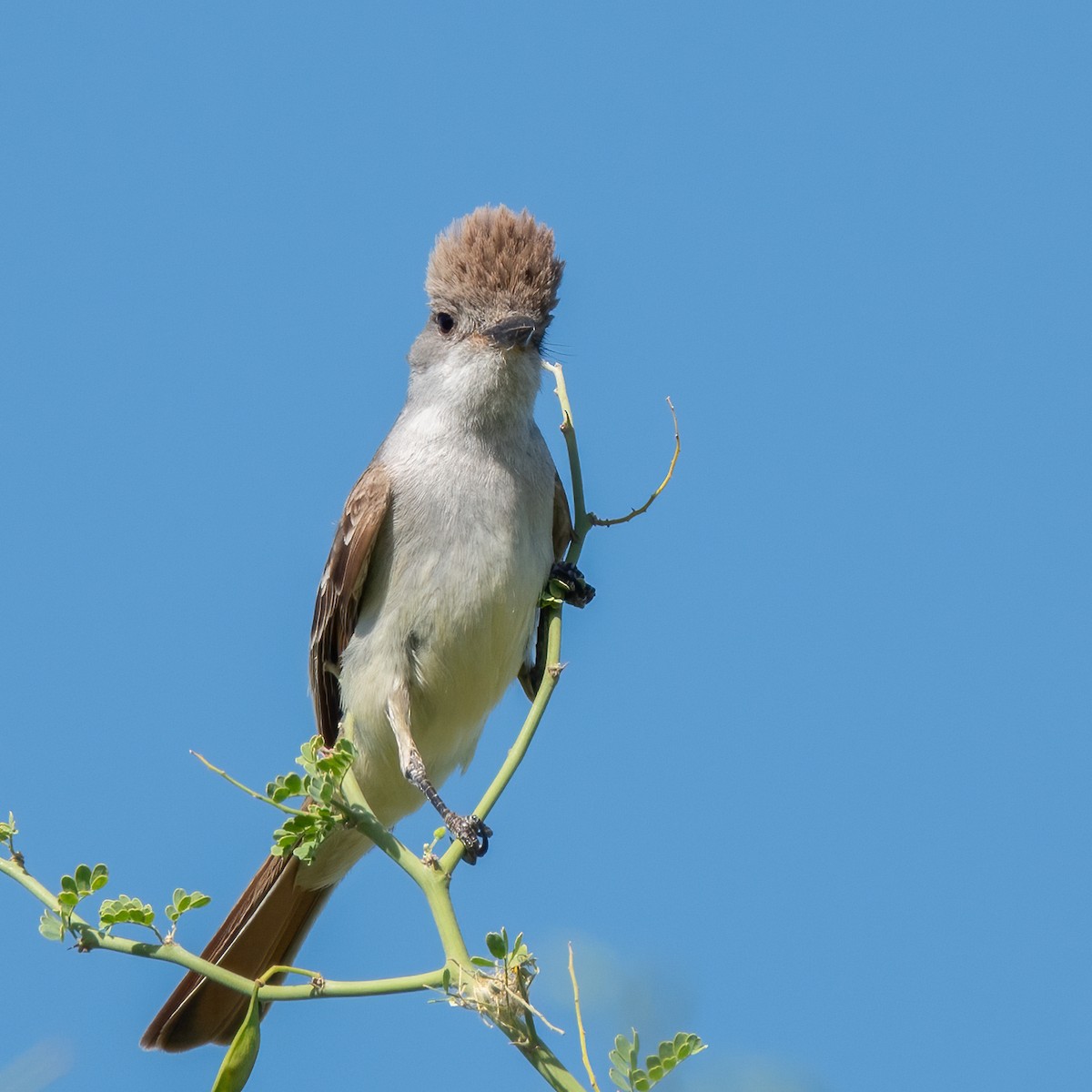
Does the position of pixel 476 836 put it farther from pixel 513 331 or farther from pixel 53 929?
pixel 513 331

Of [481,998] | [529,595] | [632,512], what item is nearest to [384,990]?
[481,998]

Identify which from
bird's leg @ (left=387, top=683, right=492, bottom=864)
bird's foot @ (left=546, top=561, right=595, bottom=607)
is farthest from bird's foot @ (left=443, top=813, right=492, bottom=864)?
bird's foot @ (left=546, top=561, right=595, bottom=607)

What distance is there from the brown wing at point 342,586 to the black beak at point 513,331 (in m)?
0.78

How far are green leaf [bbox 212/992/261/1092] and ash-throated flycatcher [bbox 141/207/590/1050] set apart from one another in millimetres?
2239

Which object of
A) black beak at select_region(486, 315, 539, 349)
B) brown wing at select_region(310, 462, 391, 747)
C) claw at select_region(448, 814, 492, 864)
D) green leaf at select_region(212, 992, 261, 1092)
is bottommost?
green leaf at select_region(212, 992, 261, 1092)

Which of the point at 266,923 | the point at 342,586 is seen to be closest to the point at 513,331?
the point at 342,586

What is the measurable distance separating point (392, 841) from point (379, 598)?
2.70 meters

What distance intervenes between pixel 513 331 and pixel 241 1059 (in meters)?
2.97

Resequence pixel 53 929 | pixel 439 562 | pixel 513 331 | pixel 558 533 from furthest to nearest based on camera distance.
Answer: pixel 558 533
pixel 439 562
pixel 513 331
pixel 53 929

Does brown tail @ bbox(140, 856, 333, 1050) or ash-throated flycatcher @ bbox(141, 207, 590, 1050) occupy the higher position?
ash-throated flycatcher @ bbox(141, 207, 590, 1050)

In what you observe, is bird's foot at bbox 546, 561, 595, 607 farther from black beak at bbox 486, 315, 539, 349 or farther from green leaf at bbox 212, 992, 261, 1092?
green leaf at bbox 212, 992, 261, 1092

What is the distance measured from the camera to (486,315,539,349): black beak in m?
5.22

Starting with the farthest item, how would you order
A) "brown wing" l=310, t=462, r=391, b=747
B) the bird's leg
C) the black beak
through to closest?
"brown wing" l=310, t=462, r=391, b=747, the black beak, the bird's leg

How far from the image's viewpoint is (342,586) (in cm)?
571
